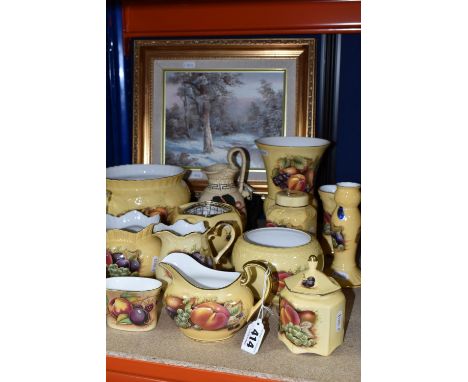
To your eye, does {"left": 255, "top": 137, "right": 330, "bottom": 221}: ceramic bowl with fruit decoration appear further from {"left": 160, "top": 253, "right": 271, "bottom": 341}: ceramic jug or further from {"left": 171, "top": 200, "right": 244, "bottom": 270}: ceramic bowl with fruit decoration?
{"left": 160, "top": 253, "right": 271, "bottom": 341}: ceramic jug

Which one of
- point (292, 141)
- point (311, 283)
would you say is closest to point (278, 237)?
point (311, 283)

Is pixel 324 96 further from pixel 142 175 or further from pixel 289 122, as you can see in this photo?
pixel 142 175

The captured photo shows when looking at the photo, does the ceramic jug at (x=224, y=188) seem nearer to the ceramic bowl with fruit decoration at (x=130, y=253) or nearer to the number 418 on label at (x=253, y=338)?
the ceramic bowl with fruit decoration at (x=130, y=253)

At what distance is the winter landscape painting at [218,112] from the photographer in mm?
1431

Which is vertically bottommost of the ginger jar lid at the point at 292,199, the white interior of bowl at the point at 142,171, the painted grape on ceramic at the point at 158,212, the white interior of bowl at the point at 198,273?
the white interior of bowl at the point at 198,273

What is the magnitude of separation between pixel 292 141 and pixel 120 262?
1.58 feet

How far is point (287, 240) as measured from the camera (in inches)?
44.6

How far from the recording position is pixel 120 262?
1.12 meters

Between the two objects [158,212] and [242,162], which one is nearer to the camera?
[158,212]

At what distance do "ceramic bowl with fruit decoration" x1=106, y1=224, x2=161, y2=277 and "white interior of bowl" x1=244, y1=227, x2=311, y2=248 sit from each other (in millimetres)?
174

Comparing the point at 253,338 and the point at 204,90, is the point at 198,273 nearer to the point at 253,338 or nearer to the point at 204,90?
the point at 253,338

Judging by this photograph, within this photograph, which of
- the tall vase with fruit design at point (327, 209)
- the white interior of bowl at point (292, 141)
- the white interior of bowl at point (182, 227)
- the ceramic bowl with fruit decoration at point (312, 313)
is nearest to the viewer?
the ceramic bowl with fruit decoration at point (312, 313)

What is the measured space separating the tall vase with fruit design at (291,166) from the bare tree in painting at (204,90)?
18 centimetres

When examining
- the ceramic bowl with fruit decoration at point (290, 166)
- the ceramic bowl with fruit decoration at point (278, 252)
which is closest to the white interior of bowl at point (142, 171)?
the ceramic bowl with fruit decoration at point (290, 166)
